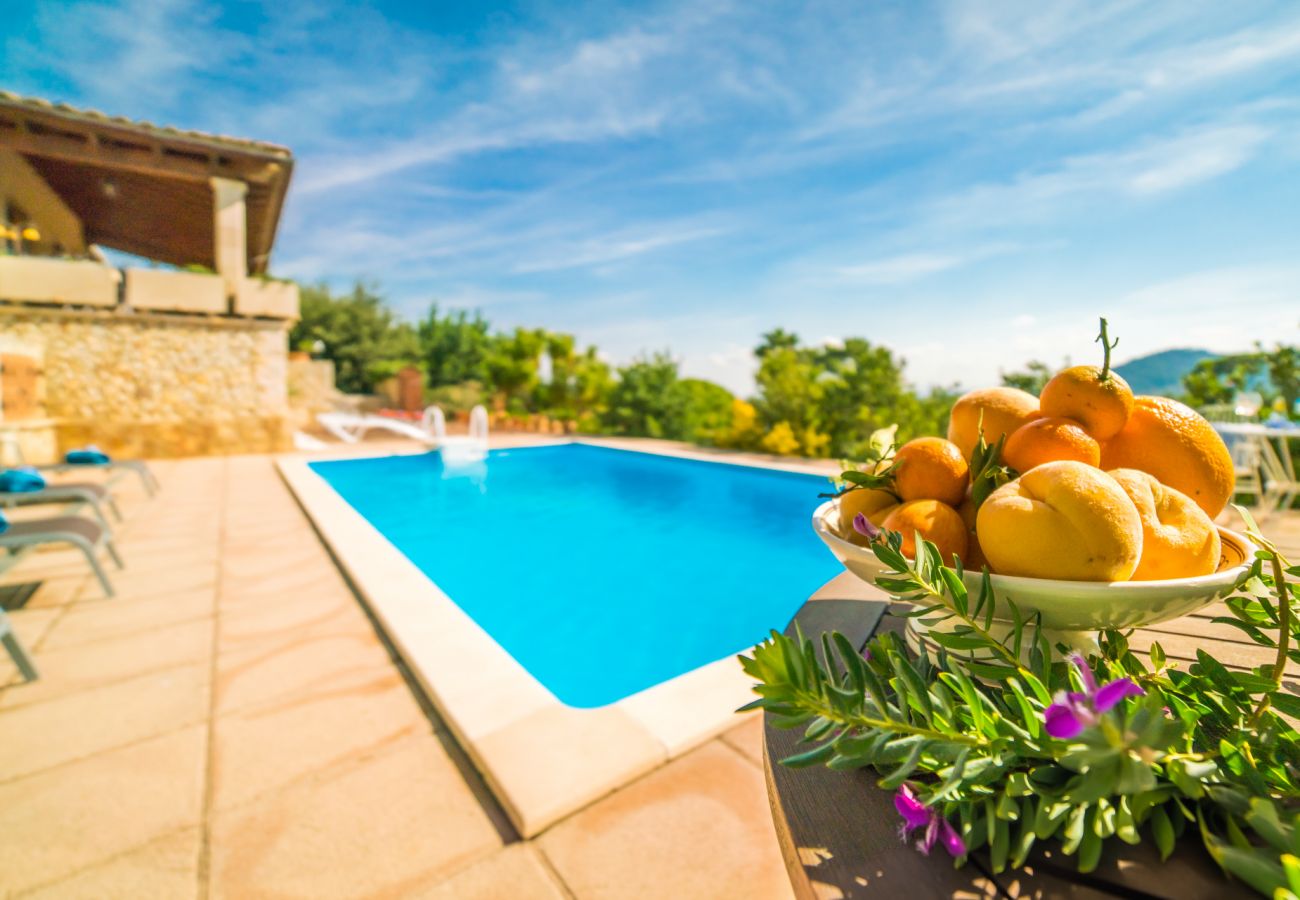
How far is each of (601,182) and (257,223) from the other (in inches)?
581

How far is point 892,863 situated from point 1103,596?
31cm

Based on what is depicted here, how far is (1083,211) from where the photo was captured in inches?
439

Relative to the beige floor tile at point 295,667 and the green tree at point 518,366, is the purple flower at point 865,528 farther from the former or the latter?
the green tree at point 518,366

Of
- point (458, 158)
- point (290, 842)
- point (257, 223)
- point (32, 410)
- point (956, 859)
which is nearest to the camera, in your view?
point (956, 859)

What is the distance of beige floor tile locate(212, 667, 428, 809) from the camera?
176 cm

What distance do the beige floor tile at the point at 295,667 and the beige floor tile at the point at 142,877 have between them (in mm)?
684

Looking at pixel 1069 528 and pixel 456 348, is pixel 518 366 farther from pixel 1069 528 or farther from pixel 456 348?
pixel 1069 528

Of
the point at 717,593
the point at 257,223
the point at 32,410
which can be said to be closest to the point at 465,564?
the point at 717,593

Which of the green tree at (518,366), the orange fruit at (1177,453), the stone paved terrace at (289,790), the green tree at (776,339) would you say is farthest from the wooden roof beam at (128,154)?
the green tree at (776,339)

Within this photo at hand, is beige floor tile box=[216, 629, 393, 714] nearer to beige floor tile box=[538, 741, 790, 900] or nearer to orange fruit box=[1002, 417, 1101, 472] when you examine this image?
beige floor tile box=[538, 741, 790, 900]

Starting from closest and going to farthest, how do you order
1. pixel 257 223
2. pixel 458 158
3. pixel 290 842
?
pixel 290 842 → pixel 257 223 → pixel 458 158

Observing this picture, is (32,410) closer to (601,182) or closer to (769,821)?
(769,821)

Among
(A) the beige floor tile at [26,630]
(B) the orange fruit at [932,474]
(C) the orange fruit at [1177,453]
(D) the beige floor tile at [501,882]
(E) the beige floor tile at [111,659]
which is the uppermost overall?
(C) the orange fruit at [1177,453]

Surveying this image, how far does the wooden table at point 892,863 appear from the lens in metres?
0.39
